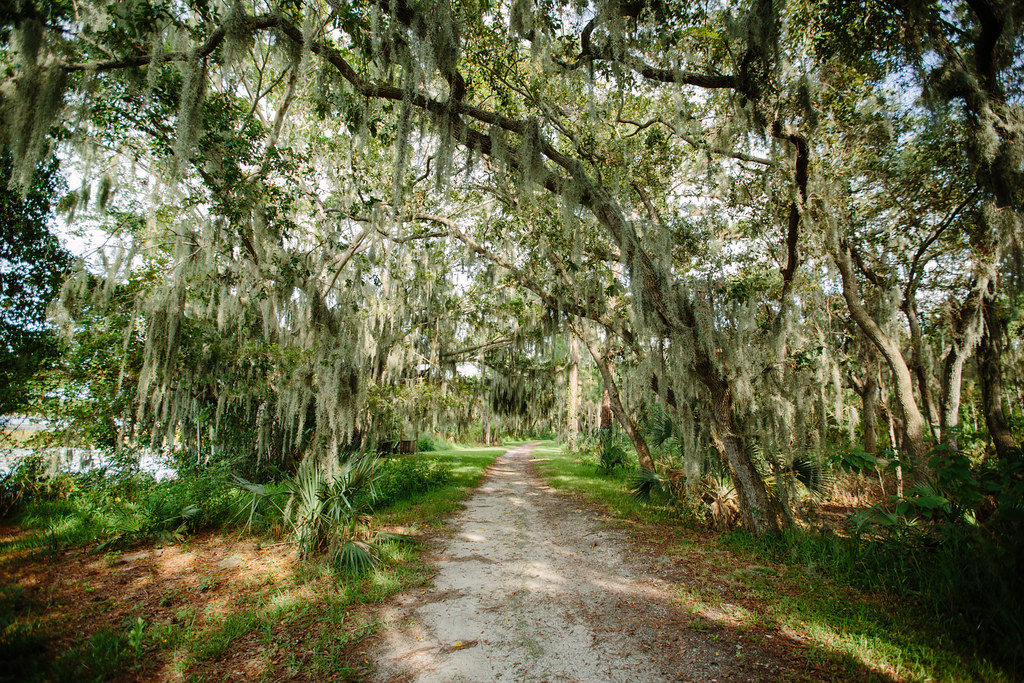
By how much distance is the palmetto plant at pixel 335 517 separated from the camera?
4.33 meters

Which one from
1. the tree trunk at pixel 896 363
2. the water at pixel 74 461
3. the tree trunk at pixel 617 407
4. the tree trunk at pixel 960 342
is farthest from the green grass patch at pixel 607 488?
the water at pixel 74 461

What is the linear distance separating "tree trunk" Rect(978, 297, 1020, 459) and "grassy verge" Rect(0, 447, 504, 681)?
972cm

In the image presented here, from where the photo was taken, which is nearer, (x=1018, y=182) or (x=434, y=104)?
(x=1018, y=182)

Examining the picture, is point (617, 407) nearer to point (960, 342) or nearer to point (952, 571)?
point (952, 571)

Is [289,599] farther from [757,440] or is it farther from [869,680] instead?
[757,440]

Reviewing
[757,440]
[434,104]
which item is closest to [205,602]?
[434,104]

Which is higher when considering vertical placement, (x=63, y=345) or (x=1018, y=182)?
(x=1018, y=182)

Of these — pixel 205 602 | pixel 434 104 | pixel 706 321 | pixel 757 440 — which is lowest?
pixel 205 602

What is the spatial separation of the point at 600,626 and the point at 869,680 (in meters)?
1.64

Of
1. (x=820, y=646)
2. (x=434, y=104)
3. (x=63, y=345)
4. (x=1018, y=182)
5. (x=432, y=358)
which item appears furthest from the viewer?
(x=432, y=358)

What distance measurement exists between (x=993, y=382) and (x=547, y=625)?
9702 mm

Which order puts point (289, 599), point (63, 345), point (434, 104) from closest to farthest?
1. point (289, 599)
2. point (434, 104)
3. point (63, 345)

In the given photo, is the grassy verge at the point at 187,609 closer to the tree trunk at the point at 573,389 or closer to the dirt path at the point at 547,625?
the dirt path at the point at 547,625

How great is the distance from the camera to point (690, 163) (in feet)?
26.7
